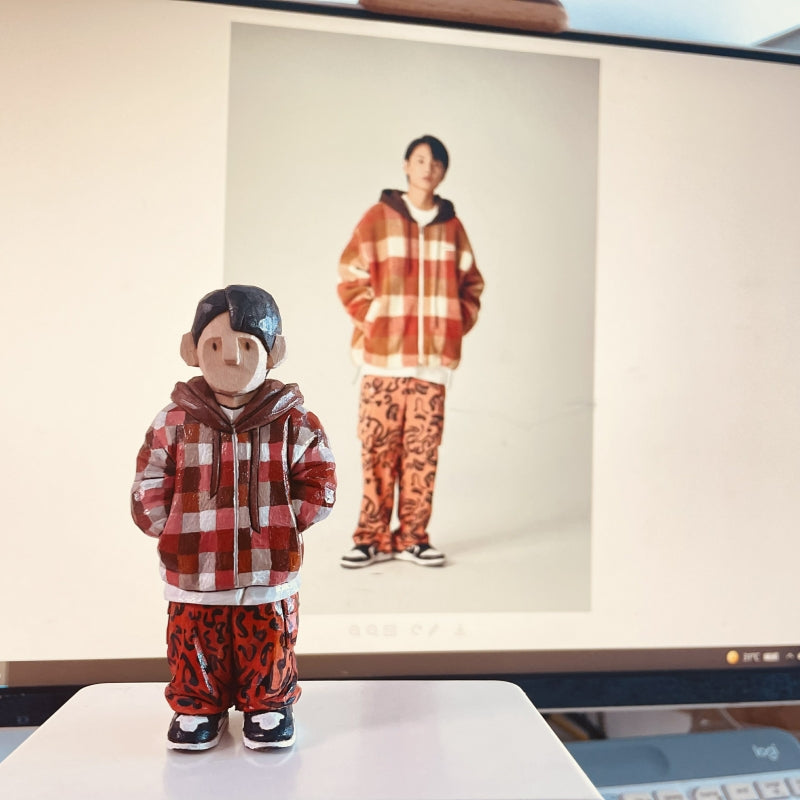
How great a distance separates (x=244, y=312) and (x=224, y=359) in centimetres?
4

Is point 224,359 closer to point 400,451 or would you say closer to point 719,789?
point 400,451

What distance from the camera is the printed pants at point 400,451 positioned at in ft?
2.50

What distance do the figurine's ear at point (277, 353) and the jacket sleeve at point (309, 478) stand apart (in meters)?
0.05

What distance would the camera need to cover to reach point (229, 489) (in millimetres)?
484

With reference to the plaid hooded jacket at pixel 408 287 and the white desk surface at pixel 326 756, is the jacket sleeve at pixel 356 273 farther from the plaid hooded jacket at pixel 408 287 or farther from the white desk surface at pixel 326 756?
the white desk surface at pixel 326 756

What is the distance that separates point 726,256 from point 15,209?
0.79m

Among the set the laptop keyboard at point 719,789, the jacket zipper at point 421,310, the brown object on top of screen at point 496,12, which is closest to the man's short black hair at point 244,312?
the jacket zipper at point 421,310

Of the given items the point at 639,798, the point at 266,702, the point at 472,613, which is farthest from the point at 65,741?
the point at 639,798

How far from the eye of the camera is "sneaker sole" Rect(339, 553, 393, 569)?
2.45 feet

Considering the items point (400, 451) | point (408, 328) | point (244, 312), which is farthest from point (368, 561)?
point (244, 312)

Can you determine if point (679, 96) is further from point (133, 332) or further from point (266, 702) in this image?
point (266, 702)

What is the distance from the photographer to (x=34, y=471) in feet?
2.32

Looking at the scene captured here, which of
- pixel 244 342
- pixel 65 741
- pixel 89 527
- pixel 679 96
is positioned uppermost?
pixel 679 96

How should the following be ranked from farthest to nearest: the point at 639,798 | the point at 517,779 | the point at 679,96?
the point at 679,96 < the point at 639,798 < the point at 517,779
